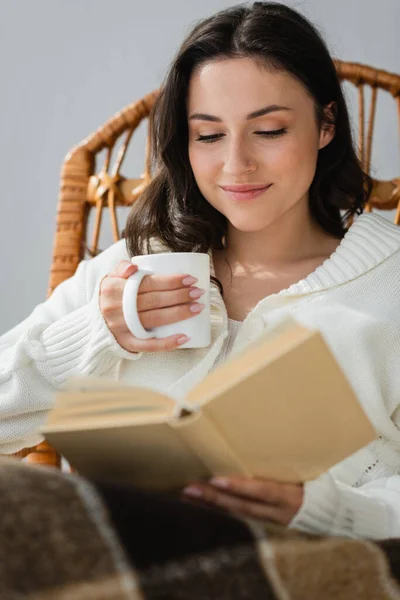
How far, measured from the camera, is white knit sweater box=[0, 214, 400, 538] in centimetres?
118

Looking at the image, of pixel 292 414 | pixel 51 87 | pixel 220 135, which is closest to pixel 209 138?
pixel 220 135

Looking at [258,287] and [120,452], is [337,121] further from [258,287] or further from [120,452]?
[120,452]

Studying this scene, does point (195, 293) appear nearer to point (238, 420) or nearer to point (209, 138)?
point (209, 138)

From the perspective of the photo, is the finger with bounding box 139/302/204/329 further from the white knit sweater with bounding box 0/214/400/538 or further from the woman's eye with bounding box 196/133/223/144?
the woman's eye with bounding box 196/133/223/144

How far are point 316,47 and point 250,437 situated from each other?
0.78m

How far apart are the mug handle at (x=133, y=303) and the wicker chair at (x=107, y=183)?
1.79 ft

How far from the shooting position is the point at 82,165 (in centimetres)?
171

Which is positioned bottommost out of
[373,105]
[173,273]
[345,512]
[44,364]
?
[44,364]

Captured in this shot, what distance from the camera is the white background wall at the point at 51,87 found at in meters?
1.95

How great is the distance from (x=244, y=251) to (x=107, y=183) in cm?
41

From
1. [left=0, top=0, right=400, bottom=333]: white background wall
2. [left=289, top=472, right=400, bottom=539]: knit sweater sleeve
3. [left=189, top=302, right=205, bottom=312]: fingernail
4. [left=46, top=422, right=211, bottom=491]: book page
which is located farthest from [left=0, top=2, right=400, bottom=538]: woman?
[left=0, top=0, right=400, bottom=333]: white background wall

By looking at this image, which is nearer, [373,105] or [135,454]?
[135,454]

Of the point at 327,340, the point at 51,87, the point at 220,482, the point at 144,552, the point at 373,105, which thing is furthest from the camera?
the point at 51,87

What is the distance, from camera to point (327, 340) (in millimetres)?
1198
